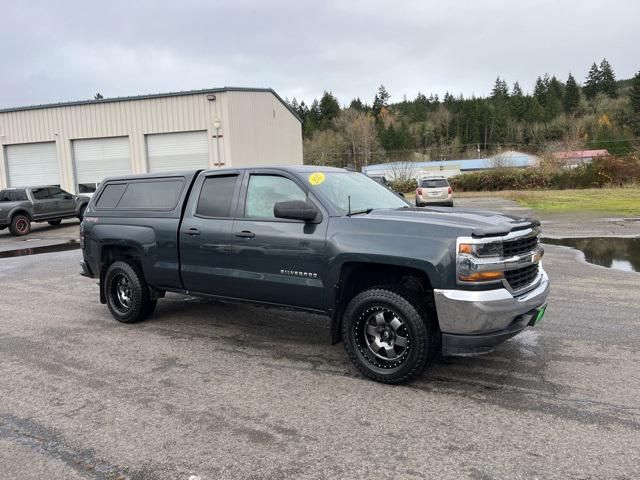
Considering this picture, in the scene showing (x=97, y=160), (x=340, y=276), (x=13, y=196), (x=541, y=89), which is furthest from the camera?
(x=541, y=89)

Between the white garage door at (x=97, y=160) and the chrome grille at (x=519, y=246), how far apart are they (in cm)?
2603

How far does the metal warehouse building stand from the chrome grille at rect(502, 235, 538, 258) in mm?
22597

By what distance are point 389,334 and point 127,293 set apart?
373 cm

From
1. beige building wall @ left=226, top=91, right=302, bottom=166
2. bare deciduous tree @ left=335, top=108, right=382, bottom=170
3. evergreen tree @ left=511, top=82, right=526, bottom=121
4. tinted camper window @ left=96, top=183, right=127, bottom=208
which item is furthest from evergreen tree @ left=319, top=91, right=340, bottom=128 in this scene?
tinted camper window @ left=96, top=183, right=127, bottom=208

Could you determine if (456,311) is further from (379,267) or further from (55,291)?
(55,291)

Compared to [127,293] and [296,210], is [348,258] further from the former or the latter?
[127,293]

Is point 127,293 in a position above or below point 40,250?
above

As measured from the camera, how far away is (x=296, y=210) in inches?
185

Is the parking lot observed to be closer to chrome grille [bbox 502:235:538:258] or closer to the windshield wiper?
chrome grille [bbox 502:235:538:258]

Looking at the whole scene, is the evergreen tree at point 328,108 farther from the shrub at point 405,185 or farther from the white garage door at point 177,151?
the white garage door at point 177,151

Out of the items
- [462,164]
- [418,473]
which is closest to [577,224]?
[418,473]

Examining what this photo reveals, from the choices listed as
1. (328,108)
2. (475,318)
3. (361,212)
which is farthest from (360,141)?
(475,318)

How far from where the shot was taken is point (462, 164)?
10088 centimetres

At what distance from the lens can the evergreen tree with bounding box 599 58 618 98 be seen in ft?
412
